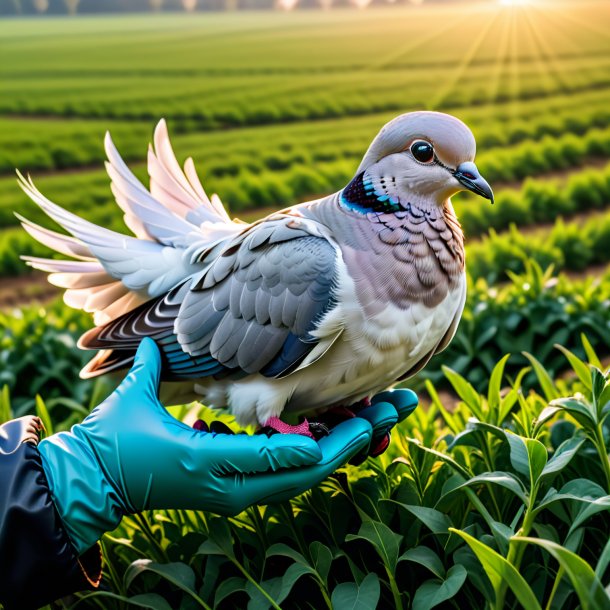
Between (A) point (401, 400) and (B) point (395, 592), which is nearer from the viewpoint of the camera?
(B) point (395, 592)

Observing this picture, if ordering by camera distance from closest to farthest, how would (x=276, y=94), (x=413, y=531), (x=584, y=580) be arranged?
(x=584, y=580) → (x=413, y=531) → (x=276, y=94)

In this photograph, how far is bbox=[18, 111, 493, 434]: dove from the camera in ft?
5.03

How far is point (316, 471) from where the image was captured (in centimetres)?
160

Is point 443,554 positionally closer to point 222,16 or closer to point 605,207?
point 605,207

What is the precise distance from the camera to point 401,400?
73.9 inches

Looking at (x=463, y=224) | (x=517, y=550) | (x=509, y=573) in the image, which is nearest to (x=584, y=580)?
(x=509, y=573)

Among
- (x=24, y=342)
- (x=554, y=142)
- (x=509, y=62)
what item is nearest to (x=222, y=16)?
(x=509, y=62)

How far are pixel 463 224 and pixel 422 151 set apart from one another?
369 centimetres

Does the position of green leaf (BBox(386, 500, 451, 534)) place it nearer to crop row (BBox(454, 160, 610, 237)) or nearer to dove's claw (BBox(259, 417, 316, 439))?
dove's claw (BBox(259, 417, 316, 439))

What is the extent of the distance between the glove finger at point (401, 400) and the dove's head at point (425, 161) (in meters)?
0.50

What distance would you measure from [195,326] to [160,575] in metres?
0.65

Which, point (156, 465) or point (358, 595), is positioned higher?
point (156, 465)

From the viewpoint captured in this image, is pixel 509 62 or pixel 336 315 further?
pixel 509 62

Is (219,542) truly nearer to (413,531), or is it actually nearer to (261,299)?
(413,531)
